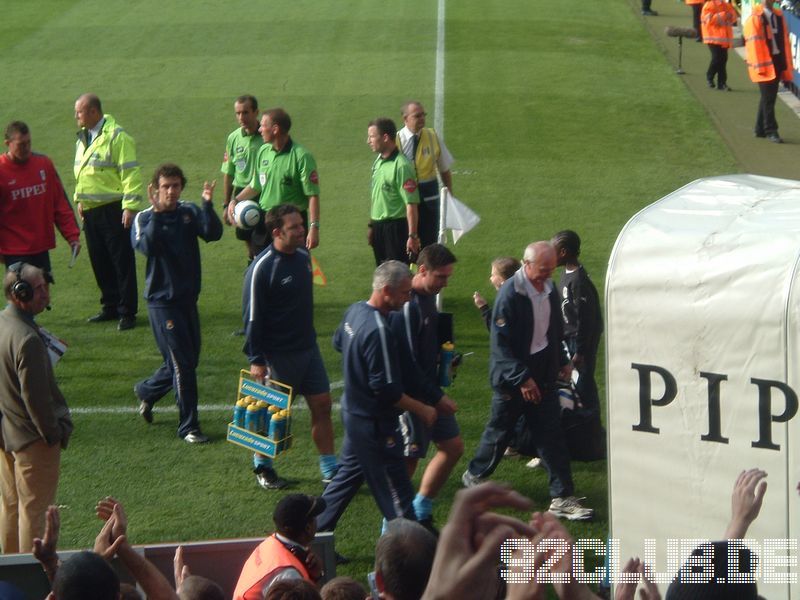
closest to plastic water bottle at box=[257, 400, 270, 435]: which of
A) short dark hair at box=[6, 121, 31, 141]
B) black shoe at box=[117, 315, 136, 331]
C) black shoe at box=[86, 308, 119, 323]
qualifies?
short dark hair at box=[6, 121, 31, 141]

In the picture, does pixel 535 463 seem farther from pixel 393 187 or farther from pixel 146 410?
pixel 393 187

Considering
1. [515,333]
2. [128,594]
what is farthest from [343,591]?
[515,333]

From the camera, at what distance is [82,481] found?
341 inches

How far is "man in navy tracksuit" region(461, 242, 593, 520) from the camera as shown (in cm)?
795

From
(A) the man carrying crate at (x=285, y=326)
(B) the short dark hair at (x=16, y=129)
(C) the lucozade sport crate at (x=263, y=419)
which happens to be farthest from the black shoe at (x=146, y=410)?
(B) the short dark hair at (x=16, y=129)

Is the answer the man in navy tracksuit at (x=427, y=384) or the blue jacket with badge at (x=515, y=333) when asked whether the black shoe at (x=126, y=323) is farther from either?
the blue jacket with badge at (x=515, y=333)

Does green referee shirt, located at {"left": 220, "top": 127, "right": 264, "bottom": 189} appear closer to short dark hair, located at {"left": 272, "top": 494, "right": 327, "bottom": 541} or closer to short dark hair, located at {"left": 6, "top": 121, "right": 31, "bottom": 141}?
short dark hair, located at {"left": 6, "top": 121, "right": 31, "bottom": 141}

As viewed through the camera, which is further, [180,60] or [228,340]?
[180,60]

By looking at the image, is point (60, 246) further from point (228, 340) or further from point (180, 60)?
point (180, 60)

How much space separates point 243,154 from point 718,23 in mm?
11935

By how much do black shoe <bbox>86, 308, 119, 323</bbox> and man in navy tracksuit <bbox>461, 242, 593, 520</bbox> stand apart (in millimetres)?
5272

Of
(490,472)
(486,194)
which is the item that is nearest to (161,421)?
(490,472)

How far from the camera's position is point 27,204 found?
34.3 feet

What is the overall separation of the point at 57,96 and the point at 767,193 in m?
17.8
